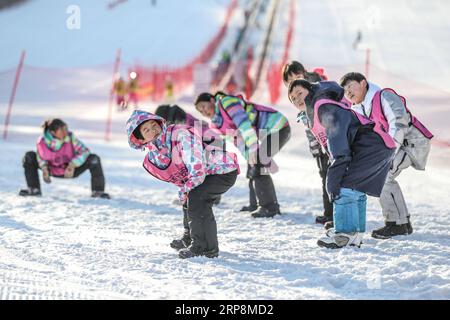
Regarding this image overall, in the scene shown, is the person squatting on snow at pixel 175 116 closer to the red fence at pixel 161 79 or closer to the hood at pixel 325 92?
the hood at pixel 325 92

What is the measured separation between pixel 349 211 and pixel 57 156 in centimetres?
368

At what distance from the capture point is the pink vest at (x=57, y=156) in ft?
24.0

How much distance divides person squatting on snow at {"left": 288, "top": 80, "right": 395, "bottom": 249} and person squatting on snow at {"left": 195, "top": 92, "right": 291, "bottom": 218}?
53.8 inches

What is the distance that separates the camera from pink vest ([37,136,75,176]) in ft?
24.0

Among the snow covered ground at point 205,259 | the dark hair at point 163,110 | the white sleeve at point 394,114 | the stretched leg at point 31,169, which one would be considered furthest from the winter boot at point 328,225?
the stretched leg at point 31,169

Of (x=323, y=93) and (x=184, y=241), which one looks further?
(x=184, y=241)

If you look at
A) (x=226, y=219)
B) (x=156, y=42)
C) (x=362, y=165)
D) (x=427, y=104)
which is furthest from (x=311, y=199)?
(x=156, y=42)

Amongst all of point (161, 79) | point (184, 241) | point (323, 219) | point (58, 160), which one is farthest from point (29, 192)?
point (161, 79)

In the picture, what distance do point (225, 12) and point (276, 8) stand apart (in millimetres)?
4472

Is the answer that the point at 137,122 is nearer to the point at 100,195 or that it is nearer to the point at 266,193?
the point at 266,193

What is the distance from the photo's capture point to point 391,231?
5387 millimetres

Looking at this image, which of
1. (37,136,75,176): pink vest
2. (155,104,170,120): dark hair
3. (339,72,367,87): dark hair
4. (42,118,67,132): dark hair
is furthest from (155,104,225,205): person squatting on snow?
(339,72,367,87): dark hair

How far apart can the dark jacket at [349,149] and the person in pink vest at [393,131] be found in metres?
0.43

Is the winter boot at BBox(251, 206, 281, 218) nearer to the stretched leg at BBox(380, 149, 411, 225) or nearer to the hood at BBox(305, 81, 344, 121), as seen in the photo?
the stretched leg at BBox(380, 149, 411, 225)
